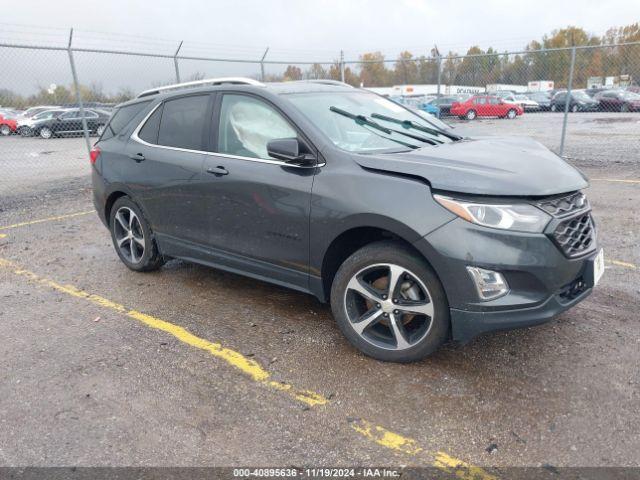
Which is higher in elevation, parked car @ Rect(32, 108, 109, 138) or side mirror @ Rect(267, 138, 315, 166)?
side mirror @ Rect(267, 138, 315, 166)

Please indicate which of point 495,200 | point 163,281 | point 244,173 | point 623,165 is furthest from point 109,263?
point 623,165

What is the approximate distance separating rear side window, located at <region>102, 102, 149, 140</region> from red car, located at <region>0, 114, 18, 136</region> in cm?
2488

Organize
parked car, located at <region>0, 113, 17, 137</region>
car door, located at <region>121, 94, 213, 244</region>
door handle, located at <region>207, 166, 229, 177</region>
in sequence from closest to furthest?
door handle, located at <region>207, 166, 229, 177</region>, car door, located at <region>121, 94, 213, 244</region>, parked car, located at <region>0, 113, 17, 137</region>

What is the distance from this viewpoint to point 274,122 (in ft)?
12.0

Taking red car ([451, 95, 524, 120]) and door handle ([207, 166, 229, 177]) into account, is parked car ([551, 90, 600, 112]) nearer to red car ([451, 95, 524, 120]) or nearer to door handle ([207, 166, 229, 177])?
red car ([451, 95, 524, 120])

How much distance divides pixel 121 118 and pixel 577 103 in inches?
1236

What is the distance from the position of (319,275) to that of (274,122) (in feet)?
3.71

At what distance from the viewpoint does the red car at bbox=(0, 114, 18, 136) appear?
86.1 feet

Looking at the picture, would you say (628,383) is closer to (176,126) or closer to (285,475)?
(285,475)

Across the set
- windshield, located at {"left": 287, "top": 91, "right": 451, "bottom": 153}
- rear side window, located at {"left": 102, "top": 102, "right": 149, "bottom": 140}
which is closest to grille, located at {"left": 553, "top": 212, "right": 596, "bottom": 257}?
windshield, located at {"left": 287, "top": 91, "right": 451, "bottom": 153}

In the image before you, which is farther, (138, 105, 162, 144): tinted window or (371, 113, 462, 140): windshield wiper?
(138, 105, 162, 144): tinted window

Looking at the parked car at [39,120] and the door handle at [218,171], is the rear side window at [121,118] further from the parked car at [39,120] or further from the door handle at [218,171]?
the parked car at [39,120]

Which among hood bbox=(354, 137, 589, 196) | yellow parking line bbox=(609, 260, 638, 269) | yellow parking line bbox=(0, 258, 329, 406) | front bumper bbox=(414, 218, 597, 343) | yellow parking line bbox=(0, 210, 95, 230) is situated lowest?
yellow parking line bbox=(0, 210, 95, 230)

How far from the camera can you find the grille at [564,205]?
9.42 feet
